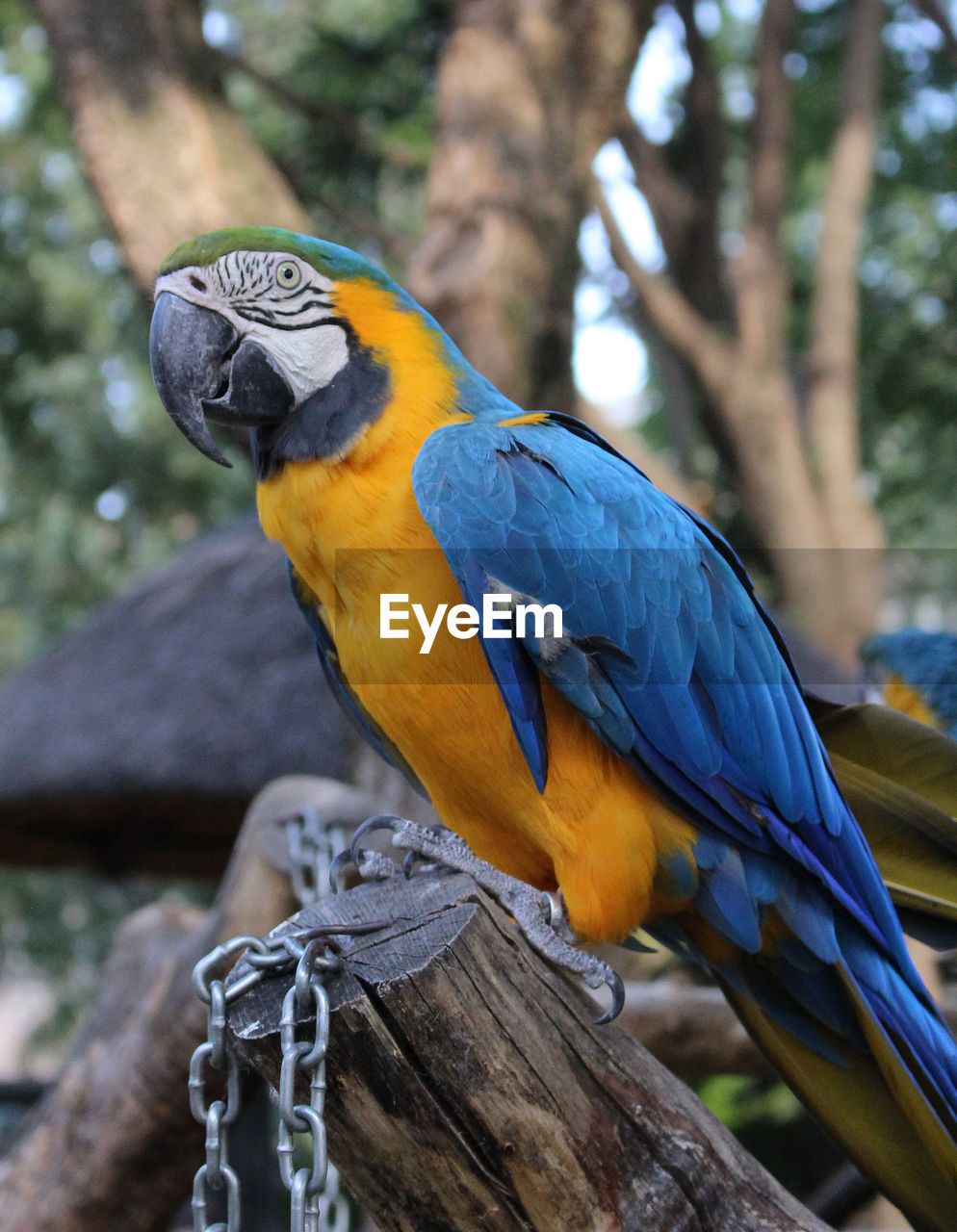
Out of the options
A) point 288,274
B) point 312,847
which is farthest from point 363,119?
point 288,274

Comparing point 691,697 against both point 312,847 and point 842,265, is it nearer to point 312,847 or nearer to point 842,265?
point 312,847

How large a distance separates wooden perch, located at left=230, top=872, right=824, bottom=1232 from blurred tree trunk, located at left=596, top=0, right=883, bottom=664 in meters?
3.89

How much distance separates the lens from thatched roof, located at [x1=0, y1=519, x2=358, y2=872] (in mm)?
4105

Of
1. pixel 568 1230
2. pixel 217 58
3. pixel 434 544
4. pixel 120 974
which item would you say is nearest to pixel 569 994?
pixel 568 1230

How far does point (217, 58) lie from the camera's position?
3.20 meters

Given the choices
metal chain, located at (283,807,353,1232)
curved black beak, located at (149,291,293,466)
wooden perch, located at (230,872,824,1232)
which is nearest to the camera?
wooden perch, located at (230,872,824,1232)

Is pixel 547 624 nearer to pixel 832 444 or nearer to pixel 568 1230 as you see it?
pixel 568 1230

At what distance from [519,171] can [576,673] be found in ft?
7.23

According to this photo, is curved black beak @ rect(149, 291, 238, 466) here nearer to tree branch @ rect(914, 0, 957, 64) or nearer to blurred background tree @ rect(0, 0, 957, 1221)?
blurred background tree @ rect(0, 0, 957, 1221)

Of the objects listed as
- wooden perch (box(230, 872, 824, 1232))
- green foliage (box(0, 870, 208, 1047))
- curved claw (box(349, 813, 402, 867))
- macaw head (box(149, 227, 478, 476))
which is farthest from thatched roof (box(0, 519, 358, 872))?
green foliage (box(0, 870, 208, 1047))

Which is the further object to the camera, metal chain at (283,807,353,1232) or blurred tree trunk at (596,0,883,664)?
blurred tree trunk at (596,0,883,664)

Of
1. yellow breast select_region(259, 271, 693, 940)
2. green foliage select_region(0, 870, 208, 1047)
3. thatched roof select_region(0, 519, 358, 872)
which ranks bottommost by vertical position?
green foliage select_region(0, 870, 208, 1047)

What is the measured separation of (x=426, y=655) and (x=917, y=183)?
6.71 meters

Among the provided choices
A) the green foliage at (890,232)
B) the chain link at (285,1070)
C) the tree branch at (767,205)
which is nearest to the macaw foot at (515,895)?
the chain link at (285,1070)
